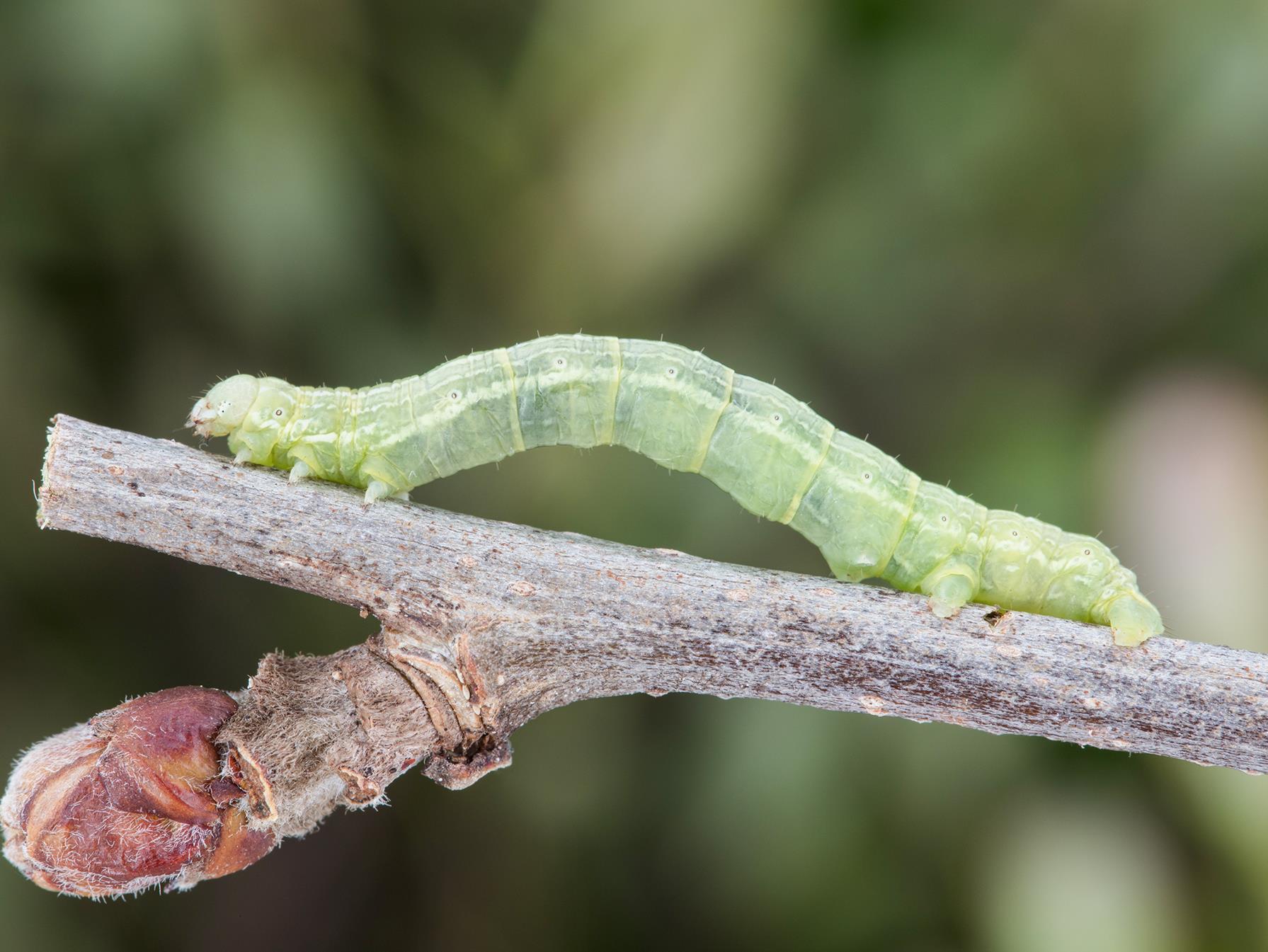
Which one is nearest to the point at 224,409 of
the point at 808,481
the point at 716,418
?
the point at 716,418

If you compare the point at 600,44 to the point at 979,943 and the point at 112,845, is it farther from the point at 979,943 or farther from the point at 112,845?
the point at 979,943

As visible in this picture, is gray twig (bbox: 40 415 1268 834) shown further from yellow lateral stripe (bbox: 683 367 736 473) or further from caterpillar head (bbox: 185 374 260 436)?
yellow lateral stripe (bbox: 683 367 736 473)

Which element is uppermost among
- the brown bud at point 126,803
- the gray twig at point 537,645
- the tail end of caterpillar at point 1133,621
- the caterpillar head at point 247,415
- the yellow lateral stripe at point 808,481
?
the yellow lateral stripe at point 808,481

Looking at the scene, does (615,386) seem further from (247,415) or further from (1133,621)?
(1133,621)

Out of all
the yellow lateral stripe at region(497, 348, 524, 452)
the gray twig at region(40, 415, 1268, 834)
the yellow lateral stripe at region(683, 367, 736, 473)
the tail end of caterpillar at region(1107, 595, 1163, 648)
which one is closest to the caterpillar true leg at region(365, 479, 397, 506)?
the gray twig at region(40, 415, 1268, 834)

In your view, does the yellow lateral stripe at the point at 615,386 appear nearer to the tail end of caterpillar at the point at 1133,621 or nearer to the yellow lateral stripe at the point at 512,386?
the yellow lateral stripe at the point at 512,386

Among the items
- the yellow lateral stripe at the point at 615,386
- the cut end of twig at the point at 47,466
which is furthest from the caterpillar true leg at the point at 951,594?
the cut end of twig at the point at 47,466
